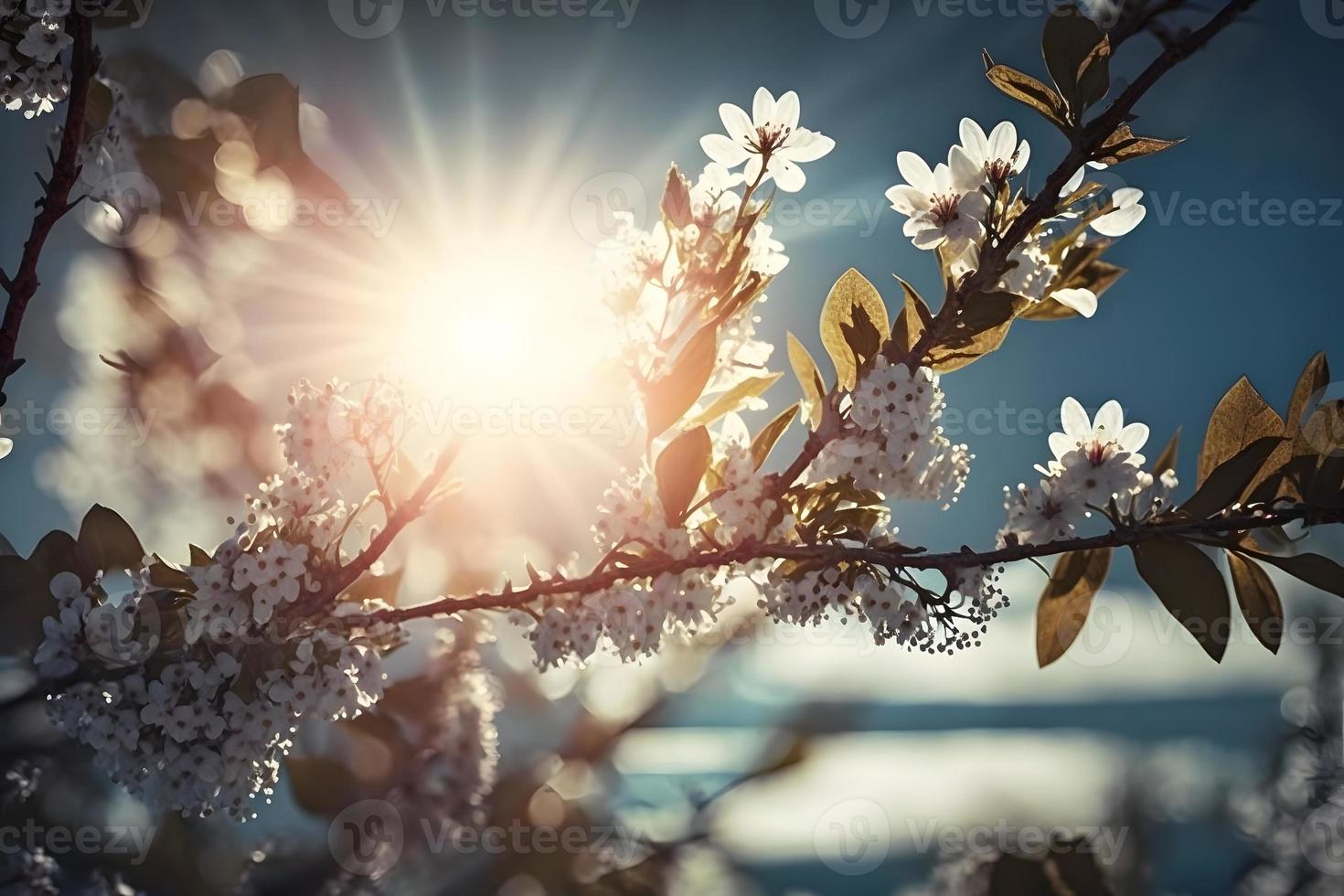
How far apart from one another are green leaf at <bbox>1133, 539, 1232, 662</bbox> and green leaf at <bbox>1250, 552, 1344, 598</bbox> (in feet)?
0.29

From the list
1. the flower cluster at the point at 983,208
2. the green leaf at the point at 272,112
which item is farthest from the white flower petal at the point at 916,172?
Answer: the green leaf at the point at 272,112

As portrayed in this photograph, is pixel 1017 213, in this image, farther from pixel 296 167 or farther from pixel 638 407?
pixel 296 167

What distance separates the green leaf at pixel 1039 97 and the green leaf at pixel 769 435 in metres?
0.40

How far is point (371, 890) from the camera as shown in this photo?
199cm

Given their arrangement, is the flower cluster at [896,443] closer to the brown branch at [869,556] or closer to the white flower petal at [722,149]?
the brown branch at [869,556]

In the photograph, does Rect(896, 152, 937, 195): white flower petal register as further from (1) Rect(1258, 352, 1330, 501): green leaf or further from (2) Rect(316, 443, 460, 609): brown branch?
(2) Rect(316, 443, 460, 609): brown branch

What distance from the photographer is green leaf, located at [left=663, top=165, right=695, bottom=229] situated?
3.22 feet

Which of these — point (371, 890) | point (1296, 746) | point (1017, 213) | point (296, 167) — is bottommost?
point (1296, 746)

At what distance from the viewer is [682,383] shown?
0.97 meters

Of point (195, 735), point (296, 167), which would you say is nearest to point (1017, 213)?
point (195, 735)

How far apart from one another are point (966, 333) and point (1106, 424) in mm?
180

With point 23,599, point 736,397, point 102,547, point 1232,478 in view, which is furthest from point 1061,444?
point 23,599

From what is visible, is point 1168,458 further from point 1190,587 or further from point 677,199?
point 677,199

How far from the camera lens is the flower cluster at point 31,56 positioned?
102 cm
